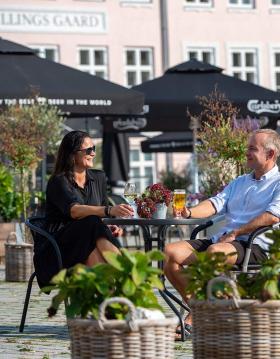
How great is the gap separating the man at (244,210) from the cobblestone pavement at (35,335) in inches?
21.2

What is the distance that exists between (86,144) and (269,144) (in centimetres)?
113

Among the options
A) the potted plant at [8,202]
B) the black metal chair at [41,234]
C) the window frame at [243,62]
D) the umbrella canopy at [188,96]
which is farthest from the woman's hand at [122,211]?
the window frame at [243,62]

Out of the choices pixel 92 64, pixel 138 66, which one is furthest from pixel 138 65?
pixel 92 64

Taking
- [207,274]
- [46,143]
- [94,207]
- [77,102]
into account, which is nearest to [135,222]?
[94,207]

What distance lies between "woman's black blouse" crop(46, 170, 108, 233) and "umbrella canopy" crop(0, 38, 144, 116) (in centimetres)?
745

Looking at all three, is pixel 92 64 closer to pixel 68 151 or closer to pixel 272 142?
pixel 68 151

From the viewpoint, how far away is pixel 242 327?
19.0ft

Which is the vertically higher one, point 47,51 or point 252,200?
point 47,51

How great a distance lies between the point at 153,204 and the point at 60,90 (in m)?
8.06

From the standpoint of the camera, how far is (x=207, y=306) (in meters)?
5.84

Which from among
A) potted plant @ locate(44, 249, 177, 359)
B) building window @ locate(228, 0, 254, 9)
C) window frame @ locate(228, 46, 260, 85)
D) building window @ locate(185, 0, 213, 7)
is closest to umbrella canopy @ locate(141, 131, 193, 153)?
building window @ locate(185, 0, 213, 7)

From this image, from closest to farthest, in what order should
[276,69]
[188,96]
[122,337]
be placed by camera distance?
1. [122,337]
2. [188,96]
3. [276,69]

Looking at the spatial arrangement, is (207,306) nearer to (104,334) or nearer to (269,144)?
(104,334)

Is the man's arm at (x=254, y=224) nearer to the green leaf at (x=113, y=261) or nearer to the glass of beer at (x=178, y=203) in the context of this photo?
the glass of beer at (x=178, y=203)
